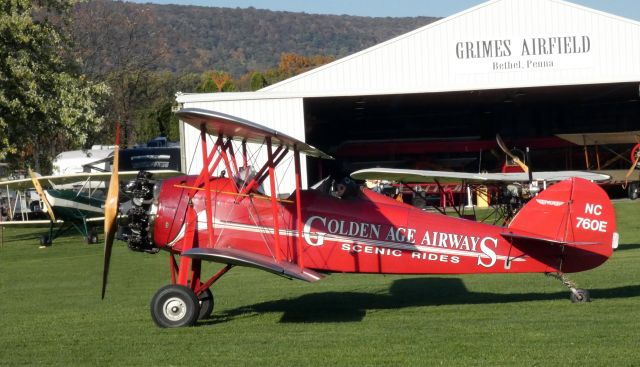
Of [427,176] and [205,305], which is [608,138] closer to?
[427,176]

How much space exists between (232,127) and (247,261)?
144 centimetres

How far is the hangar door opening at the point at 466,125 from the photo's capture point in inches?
1405

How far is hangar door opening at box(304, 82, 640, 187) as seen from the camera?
3569cm

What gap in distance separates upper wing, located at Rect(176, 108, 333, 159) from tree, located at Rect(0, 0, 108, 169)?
17838 mm

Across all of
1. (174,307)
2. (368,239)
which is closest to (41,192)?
(174,307)

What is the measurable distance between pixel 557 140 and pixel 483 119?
5909mm

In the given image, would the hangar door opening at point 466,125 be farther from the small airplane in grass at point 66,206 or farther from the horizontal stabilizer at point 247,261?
the horizontal stabilizer at point 247,261

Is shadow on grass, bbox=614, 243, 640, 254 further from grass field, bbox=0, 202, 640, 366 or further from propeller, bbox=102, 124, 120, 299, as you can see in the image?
propeller, bbox=102, 124, 120, 299

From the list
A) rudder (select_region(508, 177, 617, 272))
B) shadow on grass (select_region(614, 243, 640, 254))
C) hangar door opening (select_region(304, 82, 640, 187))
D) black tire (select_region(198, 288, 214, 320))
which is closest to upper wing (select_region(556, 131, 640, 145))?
hangar door opening (select_region(304, 82, 640, 187))

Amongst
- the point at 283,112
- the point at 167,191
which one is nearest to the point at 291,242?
the point at 167,191

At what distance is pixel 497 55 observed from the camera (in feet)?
92.2

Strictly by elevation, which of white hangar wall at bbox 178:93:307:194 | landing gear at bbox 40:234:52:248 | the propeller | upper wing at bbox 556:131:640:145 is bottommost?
landing gear at bbox 40:234:52:248

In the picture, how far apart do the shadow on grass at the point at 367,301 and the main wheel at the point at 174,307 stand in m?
0.65

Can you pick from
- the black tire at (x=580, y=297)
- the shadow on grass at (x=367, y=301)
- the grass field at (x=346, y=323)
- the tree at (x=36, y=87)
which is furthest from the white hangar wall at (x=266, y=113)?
the black tire at (x=580, y=297)
